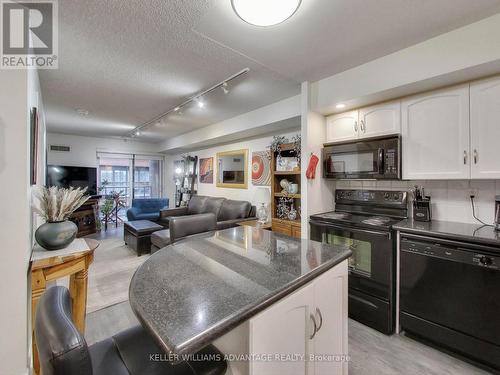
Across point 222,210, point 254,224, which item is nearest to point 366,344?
point 254,224

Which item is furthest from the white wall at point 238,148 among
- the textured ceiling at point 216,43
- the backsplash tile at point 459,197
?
the backsplash tile at point 459,197

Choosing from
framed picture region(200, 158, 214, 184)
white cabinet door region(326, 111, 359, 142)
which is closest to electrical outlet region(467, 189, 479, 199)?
white cabinet door region(326, 111, 359, 142)

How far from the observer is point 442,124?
2.04 m

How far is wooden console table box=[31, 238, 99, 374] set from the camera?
4.89ft

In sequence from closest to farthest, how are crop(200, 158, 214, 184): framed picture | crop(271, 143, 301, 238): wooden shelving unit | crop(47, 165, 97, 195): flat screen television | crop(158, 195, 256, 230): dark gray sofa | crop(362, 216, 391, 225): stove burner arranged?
crop(362, 216, 391, 225): stove burner
crop(271, 143, 301, 238): wooden shelving unit
crop(158, 195, 256, 230): dark gray sofa
crop(47, 165, 97, 195): flat screen television
crop(200, 158, 214, 184): framed picture

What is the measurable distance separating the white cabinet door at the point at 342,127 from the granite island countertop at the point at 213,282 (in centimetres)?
161

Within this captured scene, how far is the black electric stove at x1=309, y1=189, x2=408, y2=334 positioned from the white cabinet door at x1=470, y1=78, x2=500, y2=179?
67cm

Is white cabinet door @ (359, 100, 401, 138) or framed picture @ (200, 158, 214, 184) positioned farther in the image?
framed picture @ (200, 158, 214, 184)

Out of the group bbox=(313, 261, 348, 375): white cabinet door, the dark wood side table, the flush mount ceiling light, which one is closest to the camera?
bbox=(313, 261, 348, 375): white cabinet door

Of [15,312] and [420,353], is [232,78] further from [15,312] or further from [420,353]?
[420,353]

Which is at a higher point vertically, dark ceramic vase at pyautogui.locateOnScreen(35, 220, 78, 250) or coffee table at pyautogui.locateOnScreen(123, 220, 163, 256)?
dark ceramic vase at pyautogui.locateOnScreen(35, 220, 78, 250)

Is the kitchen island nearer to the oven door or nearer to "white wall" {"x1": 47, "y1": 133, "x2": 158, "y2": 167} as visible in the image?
the oven door

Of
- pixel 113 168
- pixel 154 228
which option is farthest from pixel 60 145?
pixel 154 228

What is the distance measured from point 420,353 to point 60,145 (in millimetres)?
7666
